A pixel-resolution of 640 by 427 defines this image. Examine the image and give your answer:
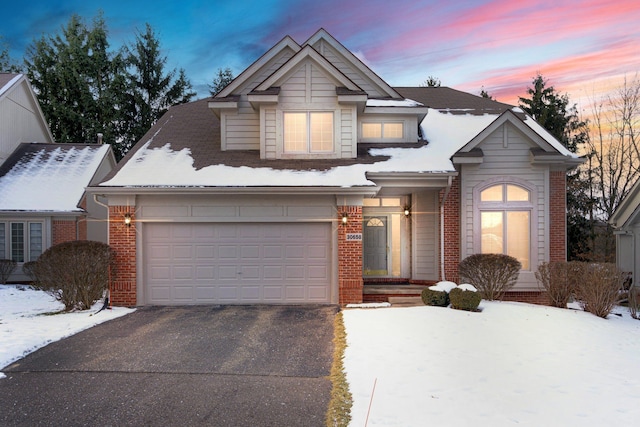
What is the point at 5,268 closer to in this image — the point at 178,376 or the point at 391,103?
the point at 178,376

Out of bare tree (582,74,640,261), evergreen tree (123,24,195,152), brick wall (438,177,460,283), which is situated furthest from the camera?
evergreen tree (123,24,195,152)

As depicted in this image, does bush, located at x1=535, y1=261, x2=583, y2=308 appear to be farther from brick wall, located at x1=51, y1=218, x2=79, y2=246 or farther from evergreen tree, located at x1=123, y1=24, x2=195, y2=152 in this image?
evergreen tree, located at x1=123, y1=24, x2=195, y2=152

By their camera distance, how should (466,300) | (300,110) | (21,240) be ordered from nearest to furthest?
(466,300), (300,110), (21,240)

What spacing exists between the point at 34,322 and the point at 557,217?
13.3 m

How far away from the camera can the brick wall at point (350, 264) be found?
389 inches

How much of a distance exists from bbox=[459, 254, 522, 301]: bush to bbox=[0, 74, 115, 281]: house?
1247 cm

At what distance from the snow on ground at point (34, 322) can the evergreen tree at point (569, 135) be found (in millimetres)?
22297

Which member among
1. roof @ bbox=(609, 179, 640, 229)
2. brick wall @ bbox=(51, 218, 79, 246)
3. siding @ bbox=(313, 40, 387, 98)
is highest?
siding @ bbox=(313, 40, 387, 98)

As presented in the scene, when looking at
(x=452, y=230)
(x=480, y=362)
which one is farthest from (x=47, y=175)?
(x=480, y=362)

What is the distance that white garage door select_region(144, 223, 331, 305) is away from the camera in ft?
33.4

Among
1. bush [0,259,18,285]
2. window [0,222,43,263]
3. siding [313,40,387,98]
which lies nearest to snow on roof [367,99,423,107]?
siding [313,40,387,98]

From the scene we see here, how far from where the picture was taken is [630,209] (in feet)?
45.5

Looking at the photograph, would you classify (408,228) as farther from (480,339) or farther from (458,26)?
(458,26)

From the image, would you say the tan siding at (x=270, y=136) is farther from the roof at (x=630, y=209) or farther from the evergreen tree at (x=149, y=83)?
the evergreen tree at (x=149, y=83)
